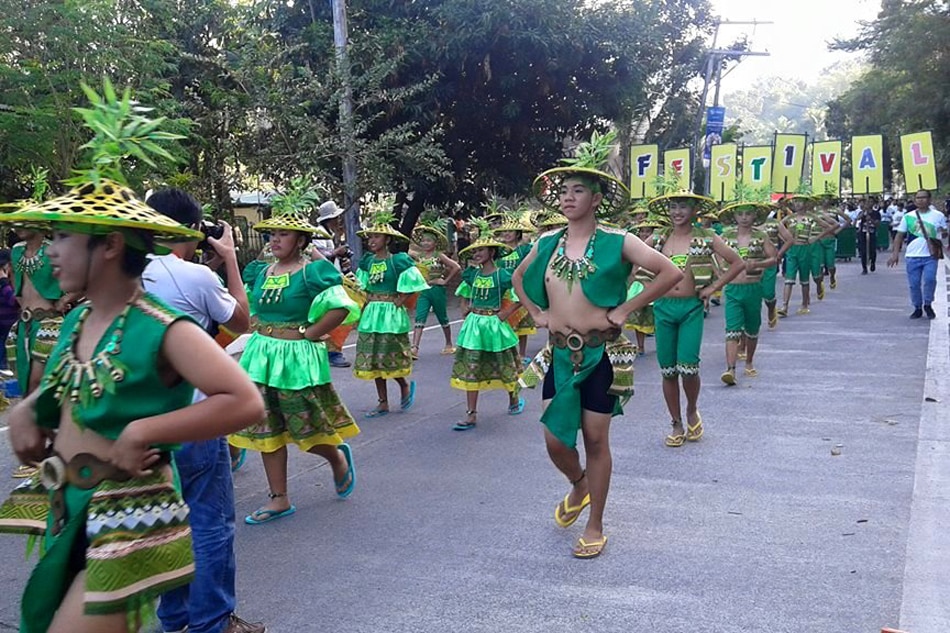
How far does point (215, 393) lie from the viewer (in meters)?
2.46

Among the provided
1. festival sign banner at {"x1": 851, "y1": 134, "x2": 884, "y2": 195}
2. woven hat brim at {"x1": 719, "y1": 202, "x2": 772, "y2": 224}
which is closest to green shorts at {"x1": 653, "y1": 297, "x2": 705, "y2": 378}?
woven hat brim at {"x1": 719, "y1": 202, "x2": 772, "y2": 224}

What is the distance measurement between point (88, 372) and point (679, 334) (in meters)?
5.37

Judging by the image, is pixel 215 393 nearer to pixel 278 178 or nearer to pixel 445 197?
pixel 278 178

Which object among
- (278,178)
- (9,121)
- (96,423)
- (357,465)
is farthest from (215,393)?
(278,178)

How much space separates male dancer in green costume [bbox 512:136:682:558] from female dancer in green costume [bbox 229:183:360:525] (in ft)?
4.28

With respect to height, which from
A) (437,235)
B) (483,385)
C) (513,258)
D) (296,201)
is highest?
(296,201)

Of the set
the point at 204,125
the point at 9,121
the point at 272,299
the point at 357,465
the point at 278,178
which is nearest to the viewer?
the point at 272,299

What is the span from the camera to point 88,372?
2516 millimetres

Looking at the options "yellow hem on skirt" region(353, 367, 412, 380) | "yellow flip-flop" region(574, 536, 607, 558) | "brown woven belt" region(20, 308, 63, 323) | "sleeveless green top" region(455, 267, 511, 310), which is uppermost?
"brown woven belt" region(20, 308, 63, 323)

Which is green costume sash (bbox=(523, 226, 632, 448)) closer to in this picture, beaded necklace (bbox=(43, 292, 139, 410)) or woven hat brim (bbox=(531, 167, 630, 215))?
woven hat brim (bbox=(531, 167, 630, 215))

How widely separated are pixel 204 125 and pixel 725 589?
16.0 meters

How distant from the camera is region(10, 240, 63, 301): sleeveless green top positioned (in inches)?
259

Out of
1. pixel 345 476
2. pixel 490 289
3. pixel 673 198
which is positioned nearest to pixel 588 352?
pixel 345 476

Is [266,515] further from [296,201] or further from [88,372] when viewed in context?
[88,372]
